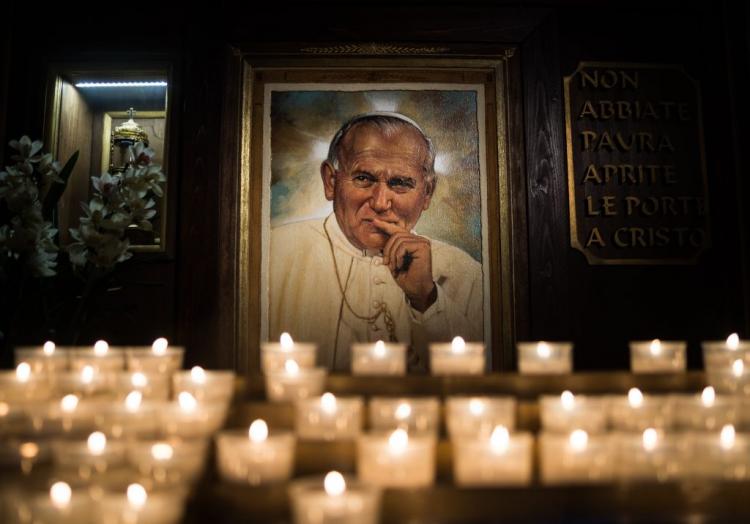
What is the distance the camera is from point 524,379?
178 centimetres

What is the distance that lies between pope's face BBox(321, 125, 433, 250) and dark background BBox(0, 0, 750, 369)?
572mm

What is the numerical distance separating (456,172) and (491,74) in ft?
2.05

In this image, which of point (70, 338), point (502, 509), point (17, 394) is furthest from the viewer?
point (70, 338)

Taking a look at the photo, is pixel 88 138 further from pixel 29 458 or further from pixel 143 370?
pixel 29 458

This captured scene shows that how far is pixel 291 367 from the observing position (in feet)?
5.86

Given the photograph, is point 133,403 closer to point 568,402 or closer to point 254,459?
point 254,459

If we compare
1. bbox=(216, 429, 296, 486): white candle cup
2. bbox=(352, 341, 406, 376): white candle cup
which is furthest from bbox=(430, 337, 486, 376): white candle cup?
Answer: bbox=(216, 429, 296, 486): white candle cup

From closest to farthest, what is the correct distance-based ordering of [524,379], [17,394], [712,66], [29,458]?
[29,458]
[17,394]
[524,379]
[712,66]

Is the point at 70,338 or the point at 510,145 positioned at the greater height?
the point at 510,145

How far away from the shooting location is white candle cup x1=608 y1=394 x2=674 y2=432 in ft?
4.93

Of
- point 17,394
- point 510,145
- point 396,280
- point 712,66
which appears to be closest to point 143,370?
point 17,394

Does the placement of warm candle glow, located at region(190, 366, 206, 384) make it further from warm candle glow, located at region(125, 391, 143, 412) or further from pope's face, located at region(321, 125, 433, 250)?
pope's face, located at region(321, 125, 433, 250)

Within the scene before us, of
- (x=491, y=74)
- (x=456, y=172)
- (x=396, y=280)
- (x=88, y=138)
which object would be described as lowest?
(x=396, y=280)

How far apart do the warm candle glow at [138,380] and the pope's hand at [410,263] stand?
6.74ft
